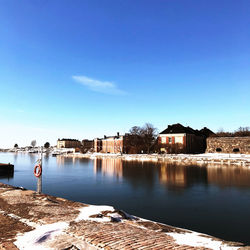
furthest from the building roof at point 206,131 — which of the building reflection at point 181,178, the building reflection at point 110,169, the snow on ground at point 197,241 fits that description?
the snow on ground at point 197,241

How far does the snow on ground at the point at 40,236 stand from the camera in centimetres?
547

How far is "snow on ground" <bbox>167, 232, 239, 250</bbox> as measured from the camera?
18.0ft

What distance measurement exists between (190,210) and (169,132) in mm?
55369

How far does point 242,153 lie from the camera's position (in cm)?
5291

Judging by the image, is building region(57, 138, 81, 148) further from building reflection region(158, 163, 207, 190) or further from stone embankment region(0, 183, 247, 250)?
stone embankment region(0, 183, 247, 250)

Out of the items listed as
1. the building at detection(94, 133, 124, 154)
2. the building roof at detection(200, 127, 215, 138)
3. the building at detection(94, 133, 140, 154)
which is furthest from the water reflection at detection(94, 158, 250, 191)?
the building at detection(94, 133, 124, 154)

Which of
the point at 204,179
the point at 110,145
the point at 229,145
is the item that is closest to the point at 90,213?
the point at 204,179

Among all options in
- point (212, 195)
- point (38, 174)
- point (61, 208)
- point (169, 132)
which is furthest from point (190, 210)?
point (169, 132)

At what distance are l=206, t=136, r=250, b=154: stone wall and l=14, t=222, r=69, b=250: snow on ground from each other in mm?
54746

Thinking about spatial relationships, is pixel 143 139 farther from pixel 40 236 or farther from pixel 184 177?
pixel 40 236

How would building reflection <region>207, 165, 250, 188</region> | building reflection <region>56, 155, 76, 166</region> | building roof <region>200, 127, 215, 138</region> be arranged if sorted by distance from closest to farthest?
building reflection <region>207, 165, 250, 188</region>
building reflection <region>56, 155, 76, 166</region>
building roof <region>200, 127, 215, 138</region>

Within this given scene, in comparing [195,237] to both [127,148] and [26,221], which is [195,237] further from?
[127,148]

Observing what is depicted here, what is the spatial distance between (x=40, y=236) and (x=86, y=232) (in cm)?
121

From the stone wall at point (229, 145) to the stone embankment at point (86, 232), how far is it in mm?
52514
